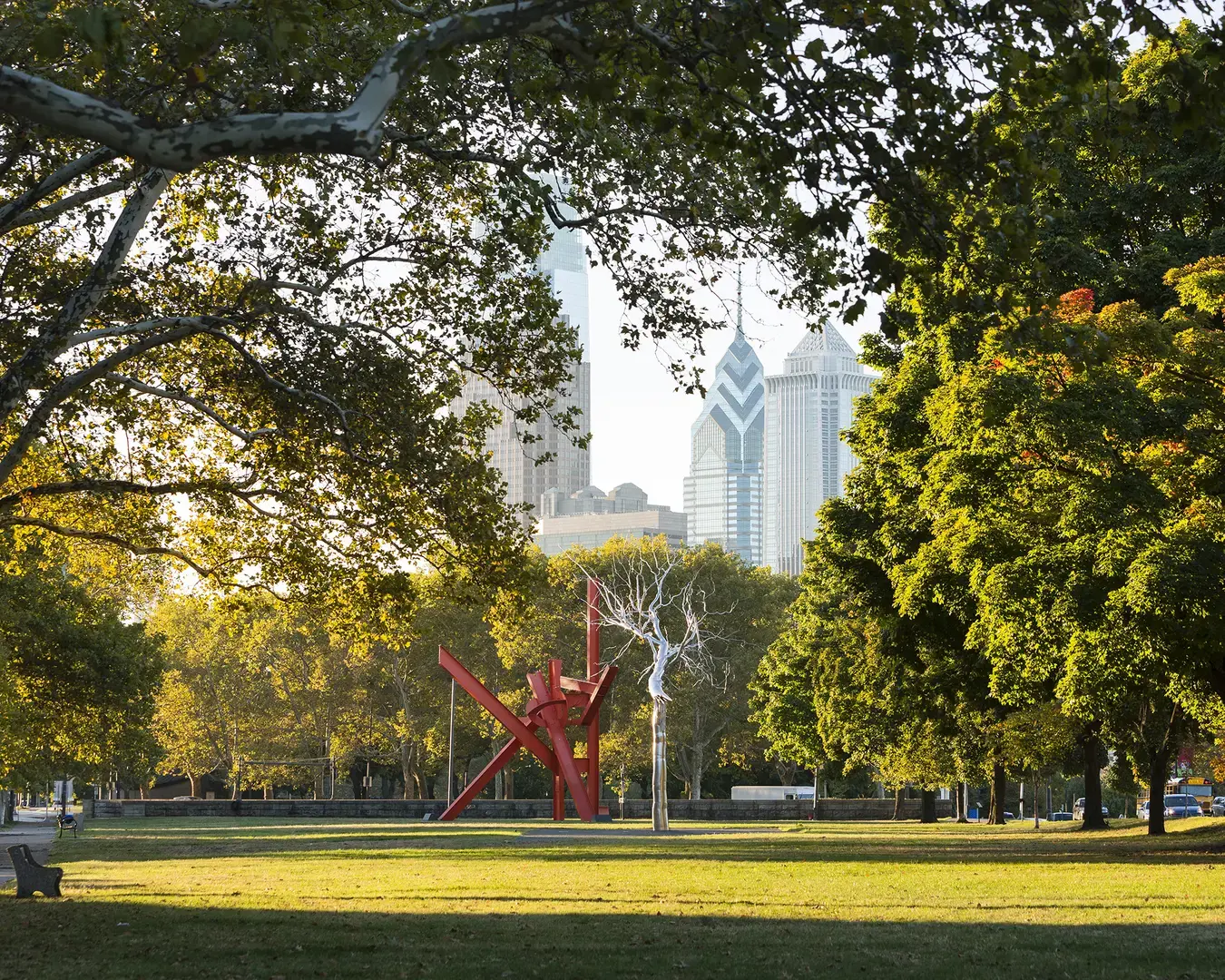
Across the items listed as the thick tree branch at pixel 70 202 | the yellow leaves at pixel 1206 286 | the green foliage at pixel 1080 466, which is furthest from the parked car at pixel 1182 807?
the thick tree branch at pixel 70 202

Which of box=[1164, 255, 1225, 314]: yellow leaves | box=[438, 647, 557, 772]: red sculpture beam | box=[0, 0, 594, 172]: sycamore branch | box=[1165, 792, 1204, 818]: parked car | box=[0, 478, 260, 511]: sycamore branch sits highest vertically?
box=[1164, 255, 1225, 314]: yellow leaves

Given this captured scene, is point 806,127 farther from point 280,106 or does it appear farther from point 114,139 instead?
point 280,106

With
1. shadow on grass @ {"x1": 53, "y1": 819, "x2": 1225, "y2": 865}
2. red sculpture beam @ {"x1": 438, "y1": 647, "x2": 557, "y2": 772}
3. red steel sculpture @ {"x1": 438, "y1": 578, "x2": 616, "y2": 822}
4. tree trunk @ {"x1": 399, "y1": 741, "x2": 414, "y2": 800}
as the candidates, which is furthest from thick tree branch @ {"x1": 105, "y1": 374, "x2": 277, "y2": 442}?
tree trunk @ {"x1": 399, "y1": 741, "x2": 414, "y2": 800}

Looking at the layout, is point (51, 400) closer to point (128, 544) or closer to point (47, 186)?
point (47, 186)

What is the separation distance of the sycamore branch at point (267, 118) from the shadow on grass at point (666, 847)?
64.0 feet

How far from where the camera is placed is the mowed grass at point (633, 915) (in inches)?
444

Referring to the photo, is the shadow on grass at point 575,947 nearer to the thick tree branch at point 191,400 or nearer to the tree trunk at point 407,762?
the thick tree branch at point 191,400

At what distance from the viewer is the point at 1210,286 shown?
20.8 meters

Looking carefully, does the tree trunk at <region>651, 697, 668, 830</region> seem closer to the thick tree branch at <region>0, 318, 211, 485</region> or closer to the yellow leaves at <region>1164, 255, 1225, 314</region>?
the yellow leaves at <region>1164, 255, 1225, 314</region>

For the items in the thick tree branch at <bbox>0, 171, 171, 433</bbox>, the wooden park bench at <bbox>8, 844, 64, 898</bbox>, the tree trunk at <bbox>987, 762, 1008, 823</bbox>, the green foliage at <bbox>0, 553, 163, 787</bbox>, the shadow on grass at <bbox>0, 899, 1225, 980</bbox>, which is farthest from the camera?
the tree trunk at <bbox>987, 762, 1008, 823</bbox>

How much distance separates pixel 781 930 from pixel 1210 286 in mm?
12074

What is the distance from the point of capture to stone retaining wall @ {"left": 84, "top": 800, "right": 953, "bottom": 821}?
60156mm

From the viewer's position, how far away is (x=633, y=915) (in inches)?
589

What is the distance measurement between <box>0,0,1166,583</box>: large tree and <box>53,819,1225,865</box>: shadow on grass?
981cm
